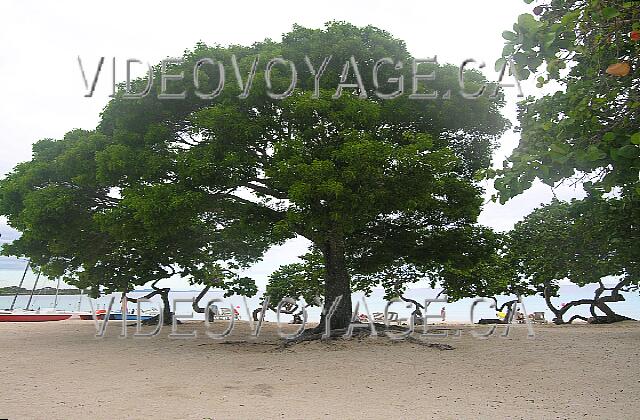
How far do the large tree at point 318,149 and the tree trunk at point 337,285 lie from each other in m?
0.03

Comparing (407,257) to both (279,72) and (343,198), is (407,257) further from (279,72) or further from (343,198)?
(279,72)

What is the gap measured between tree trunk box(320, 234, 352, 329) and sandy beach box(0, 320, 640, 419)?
1206mm

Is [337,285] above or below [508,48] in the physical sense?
below

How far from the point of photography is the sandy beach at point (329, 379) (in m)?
6.54

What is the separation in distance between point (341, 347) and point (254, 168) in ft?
15.5

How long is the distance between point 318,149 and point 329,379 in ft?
16.6

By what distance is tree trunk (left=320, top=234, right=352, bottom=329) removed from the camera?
45.4 ft

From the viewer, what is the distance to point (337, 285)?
14047mm

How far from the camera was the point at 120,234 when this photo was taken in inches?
485

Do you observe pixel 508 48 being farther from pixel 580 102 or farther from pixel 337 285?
pixel 337 285

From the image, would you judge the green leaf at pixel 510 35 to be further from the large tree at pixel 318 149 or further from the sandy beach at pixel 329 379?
the large tree at pixel 318 149

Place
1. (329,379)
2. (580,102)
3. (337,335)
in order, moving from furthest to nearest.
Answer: (337,335) → (329,379) → (580,102)

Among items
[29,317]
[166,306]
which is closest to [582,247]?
[166,306]

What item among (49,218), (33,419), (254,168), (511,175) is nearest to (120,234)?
(49,218)
